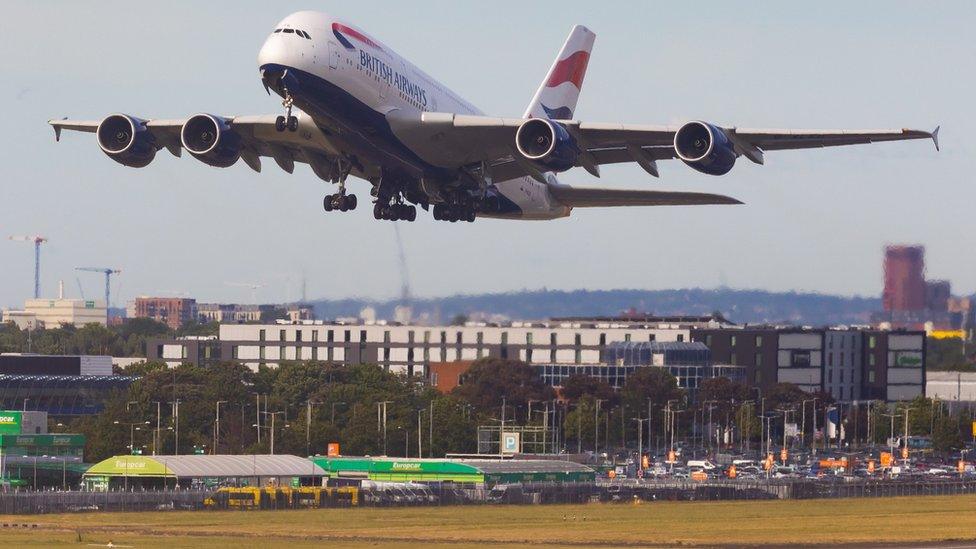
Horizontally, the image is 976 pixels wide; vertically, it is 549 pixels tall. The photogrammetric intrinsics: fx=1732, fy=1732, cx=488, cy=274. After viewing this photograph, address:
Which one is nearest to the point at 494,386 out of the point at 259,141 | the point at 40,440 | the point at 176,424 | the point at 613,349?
the point at 613,349

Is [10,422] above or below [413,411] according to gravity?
above

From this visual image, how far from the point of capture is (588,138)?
58594mm

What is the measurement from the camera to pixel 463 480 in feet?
314

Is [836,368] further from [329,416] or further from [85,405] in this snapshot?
[85,405]

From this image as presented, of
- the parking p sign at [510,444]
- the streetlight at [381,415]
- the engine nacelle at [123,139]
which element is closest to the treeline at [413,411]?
the streetlight at [381,415]

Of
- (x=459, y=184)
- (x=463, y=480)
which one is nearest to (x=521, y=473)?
(x=463, y=480)

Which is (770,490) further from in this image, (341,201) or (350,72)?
(350,72)

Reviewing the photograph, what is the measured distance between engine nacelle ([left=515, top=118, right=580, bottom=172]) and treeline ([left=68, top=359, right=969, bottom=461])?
198 ft

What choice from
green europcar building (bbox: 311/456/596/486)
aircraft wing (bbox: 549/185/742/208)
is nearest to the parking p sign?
green europcar building (bbox: 311/456/596/486)

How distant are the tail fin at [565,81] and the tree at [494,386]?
216 feet

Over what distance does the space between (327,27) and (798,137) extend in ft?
52.1

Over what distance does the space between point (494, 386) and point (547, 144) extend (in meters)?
87.1

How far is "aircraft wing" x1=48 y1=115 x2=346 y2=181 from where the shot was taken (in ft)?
194

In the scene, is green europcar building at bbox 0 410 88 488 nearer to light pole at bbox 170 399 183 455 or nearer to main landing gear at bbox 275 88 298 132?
light pole at bbox 170 399 183 455
